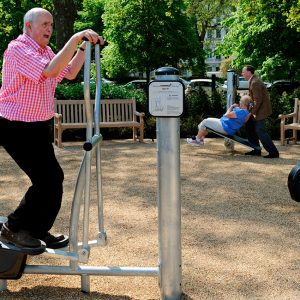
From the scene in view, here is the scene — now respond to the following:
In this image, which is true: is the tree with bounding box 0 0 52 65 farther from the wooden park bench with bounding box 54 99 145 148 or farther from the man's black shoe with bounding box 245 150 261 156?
the man's black shoe with bounding box 245 150 261 156

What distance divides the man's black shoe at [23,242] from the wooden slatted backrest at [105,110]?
8638 mm

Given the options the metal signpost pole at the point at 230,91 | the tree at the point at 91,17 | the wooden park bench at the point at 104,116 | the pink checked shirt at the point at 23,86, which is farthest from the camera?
the tree at the point at 91,17

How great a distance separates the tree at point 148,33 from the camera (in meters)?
26.8

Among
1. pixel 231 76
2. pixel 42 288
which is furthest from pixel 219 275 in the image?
pixel 231 76

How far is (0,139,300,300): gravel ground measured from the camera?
13.6 ft

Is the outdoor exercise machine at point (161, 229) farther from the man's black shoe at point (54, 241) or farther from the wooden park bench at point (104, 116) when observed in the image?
the wooden park bench at point (104, 116)

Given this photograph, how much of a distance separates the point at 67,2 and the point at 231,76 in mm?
6167

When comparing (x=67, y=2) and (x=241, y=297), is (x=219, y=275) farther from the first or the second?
(x=67, y=2)

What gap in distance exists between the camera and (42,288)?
4113mm

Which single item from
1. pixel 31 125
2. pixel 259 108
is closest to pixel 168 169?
pixel 31 125

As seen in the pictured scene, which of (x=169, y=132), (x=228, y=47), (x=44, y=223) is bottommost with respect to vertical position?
(x=44, y=223)

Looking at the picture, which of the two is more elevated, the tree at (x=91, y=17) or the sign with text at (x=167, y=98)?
the tree at (x=91, y=17)

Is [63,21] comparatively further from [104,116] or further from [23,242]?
[23,242]

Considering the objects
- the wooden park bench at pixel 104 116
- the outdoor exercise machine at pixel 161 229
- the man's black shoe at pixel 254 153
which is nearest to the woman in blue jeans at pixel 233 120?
the man's black shoe at pixel 254 153
